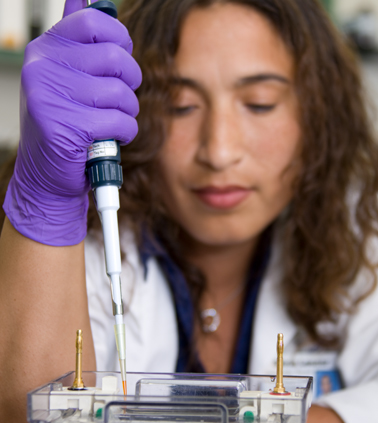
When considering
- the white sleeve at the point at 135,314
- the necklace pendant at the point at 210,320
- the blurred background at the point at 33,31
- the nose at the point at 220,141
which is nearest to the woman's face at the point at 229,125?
the nose at the point at 220,141

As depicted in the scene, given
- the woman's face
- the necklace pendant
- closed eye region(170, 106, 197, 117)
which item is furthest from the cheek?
the necklace pendant

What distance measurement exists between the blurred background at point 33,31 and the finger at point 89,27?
1003 mm

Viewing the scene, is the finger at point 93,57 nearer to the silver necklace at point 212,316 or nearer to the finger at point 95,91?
the finger at point 95,91

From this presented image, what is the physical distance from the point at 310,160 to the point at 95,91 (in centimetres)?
55

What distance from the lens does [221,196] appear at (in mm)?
907

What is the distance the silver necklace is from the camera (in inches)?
43.0

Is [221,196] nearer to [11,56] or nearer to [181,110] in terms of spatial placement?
[181,110]

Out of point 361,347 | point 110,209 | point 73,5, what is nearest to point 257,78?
A: point 73,5

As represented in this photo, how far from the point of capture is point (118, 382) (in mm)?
476

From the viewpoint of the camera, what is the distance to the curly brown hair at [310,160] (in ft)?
2.95

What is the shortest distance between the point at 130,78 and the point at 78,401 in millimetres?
367

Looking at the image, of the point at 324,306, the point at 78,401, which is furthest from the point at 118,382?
the point at 324,306

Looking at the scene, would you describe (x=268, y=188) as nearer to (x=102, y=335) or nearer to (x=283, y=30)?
(x=283, y=30)

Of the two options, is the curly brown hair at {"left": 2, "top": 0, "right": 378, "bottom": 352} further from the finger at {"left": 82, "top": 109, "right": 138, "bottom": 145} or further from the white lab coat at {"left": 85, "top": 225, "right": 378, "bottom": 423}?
the finger at {"left": 82, "top": 109, "right": 138, "bottom": 145}
